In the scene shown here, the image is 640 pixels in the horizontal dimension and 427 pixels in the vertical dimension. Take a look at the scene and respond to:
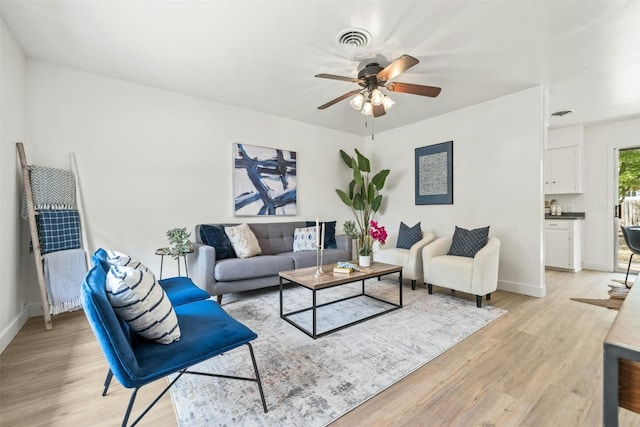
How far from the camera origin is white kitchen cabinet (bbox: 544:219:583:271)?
440 cm

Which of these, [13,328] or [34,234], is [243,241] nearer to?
[34,234]

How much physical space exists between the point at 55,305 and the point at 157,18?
262 centimetres

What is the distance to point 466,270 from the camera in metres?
2.94

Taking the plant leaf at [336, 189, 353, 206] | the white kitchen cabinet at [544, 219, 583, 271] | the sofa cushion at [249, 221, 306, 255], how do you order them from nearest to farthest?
1. the sofa cushion at [249, 221, 306, 255]
2. the white kitchen cabinet at [544, 219, 583, 271]
3. the plant leaf at [336, 189, 353, 206]

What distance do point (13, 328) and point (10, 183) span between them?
1.21 meters

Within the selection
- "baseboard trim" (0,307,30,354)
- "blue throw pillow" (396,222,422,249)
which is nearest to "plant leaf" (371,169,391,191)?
"blue throw pillow" (396,222,422,249)

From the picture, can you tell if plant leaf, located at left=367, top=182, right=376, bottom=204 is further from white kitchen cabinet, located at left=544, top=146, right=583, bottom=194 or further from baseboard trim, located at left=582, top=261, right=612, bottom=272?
baseboard trim, located at left=582, top=261, right=612, bottom=272

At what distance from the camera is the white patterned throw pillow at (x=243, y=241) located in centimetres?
333

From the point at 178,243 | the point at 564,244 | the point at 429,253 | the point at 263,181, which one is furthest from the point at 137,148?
the point at 564,244

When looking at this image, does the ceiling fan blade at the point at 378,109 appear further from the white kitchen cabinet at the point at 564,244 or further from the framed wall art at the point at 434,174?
the white kitchen cabinet at the point at 564,244

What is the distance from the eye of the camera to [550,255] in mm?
4617

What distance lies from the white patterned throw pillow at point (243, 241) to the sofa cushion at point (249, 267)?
0.16 m

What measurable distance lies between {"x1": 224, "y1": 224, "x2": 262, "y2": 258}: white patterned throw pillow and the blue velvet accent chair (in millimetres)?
1619

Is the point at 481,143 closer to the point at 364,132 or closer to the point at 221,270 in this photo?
the point at 364,132
